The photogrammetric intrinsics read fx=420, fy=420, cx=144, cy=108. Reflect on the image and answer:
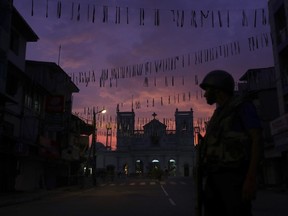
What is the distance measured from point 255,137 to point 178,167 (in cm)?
8850

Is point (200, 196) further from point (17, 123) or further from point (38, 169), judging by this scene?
point (38, 169)

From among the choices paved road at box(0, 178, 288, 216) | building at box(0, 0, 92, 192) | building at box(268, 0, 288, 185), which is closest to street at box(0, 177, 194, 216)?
paved road at box(0, 178, 288, 216)

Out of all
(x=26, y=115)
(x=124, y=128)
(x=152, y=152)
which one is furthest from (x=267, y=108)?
(x=152, y=152)

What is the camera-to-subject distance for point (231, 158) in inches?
146

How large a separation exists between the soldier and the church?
84.8 m

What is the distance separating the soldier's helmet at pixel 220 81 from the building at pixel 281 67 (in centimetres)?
2420

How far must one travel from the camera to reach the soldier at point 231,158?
3619 millimetres

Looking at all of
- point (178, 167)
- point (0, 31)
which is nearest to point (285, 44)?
point (0, 31)

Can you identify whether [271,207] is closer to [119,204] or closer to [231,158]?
[119,204]

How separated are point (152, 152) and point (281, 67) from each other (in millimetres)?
65709

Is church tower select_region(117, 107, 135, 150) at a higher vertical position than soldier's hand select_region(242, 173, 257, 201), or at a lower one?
higher

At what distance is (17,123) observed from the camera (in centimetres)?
2892

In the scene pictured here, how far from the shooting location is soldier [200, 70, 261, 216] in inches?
142

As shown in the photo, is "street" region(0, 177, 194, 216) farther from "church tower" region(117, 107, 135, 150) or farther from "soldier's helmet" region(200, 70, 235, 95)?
"church tower" region(117, 107, 135, 150)
